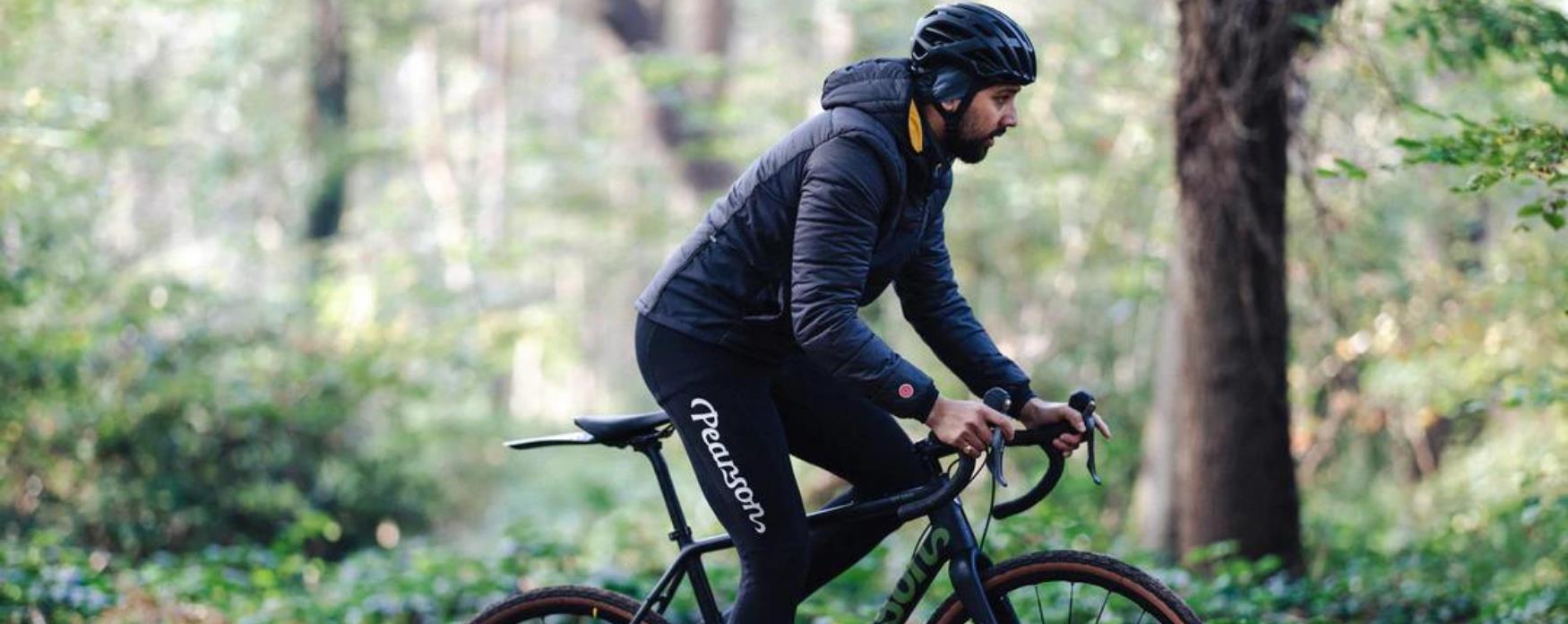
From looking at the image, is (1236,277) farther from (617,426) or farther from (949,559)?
(617,426)

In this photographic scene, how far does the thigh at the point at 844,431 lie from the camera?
4078mm

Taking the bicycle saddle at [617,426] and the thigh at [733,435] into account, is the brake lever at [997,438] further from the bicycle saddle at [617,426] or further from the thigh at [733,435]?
the bicycle saddle at [617,426]

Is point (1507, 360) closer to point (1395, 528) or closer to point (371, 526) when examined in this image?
point (1395, 528)

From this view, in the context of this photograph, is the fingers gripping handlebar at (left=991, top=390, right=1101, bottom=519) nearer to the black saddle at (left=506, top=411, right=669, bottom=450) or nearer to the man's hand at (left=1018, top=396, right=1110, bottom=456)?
the man's hand at (left=1018, top=396, right=1110, bottom=456)

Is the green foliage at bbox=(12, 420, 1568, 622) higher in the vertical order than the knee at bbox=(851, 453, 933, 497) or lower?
lower

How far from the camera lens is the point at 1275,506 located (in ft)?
26.7

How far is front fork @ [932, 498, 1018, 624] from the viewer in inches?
153

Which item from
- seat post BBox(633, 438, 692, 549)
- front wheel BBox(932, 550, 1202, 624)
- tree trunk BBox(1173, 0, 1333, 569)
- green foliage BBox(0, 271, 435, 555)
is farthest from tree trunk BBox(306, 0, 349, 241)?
front wheel BBox(932, 550, 1202, 624)

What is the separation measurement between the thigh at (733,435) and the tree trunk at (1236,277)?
4063mm

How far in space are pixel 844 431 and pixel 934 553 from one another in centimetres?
37

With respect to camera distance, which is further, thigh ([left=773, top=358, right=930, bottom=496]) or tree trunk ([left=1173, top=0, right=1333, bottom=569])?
tree trunk ([left=1173, top=0, right=1333, bottom=569])

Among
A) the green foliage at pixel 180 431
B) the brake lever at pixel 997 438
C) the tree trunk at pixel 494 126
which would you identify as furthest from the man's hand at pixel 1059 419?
the tree trunk at pixel 494 126

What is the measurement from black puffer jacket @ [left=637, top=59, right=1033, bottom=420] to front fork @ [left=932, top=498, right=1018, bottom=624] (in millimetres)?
333

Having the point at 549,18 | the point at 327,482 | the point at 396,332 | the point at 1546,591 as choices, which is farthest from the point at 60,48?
the point at 549,18
